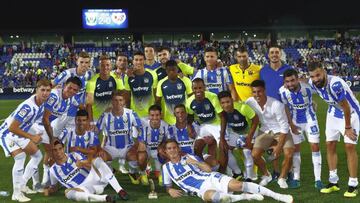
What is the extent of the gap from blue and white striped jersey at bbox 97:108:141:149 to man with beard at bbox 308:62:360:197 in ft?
9.89

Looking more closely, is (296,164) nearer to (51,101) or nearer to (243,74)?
(243,74)

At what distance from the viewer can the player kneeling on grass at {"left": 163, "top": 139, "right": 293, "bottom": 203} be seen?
5.98 meters

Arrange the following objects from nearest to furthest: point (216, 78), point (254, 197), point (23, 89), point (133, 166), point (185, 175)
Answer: point (254, 197), point (185, 175), point (133, 166), point (216, 78), point (23, 89)

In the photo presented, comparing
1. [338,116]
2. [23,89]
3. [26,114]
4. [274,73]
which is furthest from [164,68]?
[23,89]

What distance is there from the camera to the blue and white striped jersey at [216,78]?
8281 mm

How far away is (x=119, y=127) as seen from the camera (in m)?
7.78

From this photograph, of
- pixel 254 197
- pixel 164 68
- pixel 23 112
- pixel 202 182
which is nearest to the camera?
pixel 254 197

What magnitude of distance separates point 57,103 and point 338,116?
170 inches

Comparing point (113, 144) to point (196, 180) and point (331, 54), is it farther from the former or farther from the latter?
point (331, 54)

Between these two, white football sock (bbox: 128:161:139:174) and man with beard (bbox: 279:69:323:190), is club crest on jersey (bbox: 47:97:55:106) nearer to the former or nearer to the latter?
white football sock (bbox: 128:161:139:174)

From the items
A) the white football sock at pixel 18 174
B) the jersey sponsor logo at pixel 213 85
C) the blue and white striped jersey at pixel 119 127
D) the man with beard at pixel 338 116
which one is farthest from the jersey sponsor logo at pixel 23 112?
the man with beard at pixel 338 116

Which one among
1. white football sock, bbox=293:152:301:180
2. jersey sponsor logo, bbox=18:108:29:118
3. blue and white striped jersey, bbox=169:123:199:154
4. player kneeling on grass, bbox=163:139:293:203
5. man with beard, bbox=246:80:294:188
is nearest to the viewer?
player kneeling on grass, bbox=163:139:293:203

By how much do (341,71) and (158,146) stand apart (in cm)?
3135

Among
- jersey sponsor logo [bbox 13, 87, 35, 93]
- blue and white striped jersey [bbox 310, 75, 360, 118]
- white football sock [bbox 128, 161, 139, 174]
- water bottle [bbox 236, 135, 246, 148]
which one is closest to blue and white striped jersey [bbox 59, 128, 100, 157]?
white football sock [bbox 128, 161, 139, 174]
